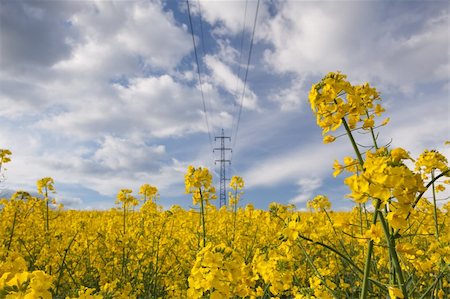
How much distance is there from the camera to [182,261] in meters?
5.41

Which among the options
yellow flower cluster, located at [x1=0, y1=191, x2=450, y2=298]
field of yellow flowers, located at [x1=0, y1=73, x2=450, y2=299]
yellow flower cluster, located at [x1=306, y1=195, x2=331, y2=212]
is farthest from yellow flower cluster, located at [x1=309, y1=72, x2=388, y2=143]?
yellow flower cluster, located at [x1=306, y1=195, x2=331, y2=212]

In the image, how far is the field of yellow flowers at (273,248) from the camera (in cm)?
183

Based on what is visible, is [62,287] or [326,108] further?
[62,287]

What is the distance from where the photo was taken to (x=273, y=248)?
3.50 metres

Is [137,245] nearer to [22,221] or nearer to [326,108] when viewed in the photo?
[22,221]

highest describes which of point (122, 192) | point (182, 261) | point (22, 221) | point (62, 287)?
point (122, 192)

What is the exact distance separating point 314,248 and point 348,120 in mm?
3675

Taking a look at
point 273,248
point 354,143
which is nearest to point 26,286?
point 354,143

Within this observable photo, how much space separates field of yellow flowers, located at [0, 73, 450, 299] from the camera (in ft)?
6.00

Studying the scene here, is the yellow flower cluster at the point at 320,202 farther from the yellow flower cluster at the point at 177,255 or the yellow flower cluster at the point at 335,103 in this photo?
the yellow flower cluster at the point at 335,103

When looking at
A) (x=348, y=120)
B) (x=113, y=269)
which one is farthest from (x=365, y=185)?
(x=113, y=269)

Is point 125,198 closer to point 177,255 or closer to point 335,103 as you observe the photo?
point 177,255

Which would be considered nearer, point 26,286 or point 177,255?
point 26,286

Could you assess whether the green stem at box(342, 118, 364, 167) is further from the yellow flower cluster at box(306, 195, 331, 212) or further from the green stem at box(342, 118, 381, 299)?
the yellow flower cluster at box(306, 195, 331, 212)
